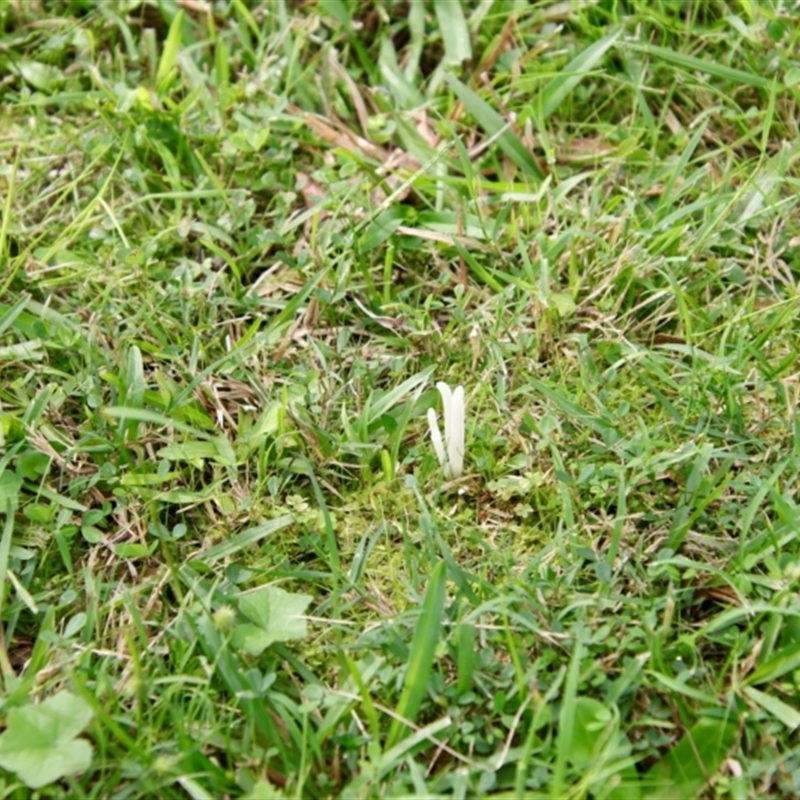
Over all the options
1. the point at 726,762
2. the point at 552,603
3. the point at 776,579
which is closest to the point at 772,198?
the point at 776,579

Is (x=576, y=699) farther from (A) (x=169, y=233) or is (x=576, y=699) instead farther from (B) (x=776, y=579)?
(A) (x=169, y=233)

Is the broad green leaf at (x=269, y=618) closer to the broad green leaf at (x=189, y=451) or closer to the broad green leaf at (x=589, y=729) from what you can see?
the broad green leaf at (x=189, y=451)

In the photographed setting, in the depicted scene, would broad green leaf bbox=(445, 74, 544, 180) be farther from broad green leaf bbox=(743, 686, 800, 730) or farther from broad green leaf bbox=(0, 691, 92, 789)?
broad green leaf bbox=(0, 691, 92, 789)

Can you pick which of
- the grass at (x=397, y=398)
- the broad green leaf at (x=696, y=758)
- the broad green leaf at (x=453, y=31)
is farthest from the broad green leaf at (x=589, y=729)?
the broad green leaf at (x=453, y=31)

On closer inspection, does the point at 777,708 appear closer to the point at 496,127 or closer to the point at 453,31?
the point at 496,127

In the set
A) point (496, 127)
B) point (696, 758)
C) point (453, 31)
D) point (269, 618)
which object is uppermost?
point (453, 31)

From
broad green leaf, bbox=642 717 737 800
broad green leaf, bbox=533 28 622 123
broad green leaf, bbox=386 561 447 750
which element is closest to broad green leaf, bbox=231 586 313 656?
broad green leaf, bbox=386 561 447 750

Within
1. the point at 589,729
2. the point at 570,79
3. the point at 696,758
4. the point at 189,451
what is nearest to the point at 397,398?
the point at 189,451
